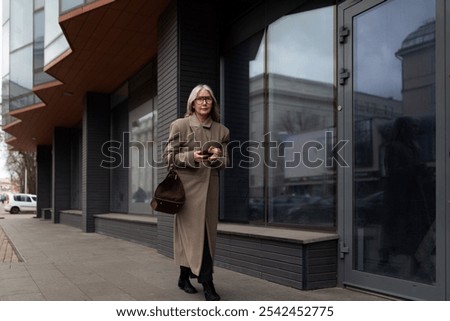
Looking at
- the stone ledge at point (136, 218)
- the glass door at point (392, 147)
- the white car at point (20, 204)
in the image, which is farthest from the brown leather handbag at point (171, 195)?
the white car at point (20, 204)

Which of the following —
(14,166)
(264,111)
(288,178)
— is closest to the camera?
(288,178)

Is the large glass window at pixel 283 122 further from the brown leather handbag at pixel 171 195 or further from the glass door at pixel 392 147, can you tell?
the brown leather handbag at pixel 171 195

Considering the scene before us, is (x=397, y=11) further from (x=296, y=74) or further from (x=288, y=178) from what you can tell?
(x=288, y=178)

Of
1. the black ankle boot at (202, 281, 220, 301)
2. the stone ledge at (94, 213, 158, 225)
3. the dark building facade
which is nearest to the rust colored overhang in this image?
the dark building facade

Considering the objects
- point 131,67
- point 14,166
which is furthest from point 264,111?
point 14,166

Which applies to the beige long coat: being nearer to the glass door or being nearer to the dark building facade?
the dark building facade

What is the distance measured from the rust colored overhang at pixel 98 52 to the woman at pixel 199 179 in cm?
416

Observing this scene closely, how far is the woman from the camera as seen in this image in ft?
14.5

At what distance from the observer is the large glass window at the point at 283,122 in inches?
235

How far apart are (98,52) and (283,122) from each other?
224 inches

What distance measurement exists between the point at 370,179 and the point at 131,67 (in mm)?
8675

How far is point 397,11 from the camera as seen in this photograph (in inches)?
189

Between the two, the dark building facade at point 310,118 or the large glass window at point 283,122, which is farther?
the large glass window at point 283,122

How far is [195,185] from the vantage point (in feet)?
14.8
